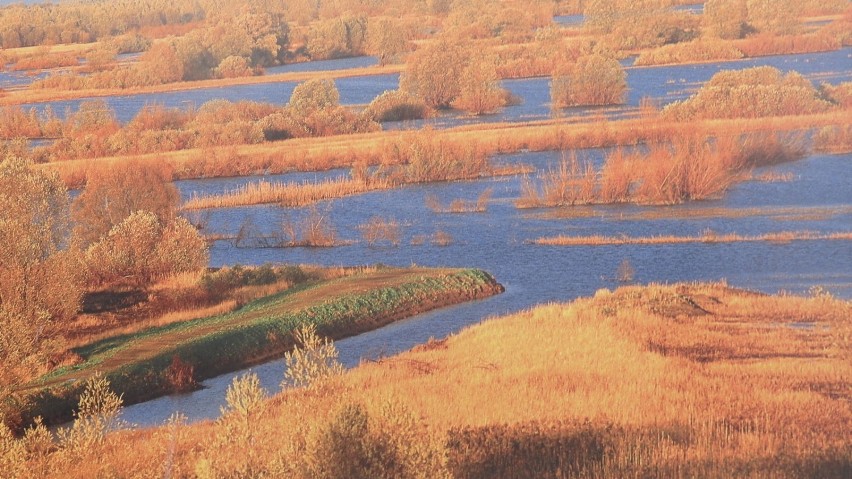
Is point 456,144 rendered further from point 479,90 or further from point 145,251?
point 145,251

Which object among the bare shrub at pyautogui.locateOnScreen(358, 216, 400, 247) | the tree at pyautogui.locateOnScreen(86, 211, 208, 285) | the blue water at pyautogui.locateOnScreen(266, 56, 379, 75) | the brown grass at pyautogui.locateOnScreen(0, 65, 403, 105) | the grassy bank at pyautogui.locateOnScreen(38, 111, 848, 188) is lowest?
the blue water at pyautogui.locateOnScreen(266, 56, 379, 75)

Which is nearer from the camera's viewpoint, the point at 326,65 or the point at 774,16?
the point at 774,16

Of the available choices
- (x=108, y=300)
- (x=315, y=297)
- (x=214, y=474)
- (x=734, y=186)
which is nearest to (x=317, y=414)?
(x=214, y=474)

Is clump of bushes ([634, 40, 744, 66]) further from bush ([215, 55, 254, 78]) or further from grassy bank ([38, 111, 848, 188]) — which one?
bush ([215, 55, 254, 78])

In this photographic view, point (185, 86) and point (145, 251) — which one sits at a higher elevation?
point (145, 251)

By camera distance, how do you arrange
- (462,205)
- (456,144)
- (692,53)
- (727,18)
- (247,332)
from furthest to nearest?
(727,18)
(692,53)
(456,144)
(462,205)
(247,332)

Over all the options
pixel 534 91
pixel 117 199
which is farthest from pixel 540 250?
pixel 534 91

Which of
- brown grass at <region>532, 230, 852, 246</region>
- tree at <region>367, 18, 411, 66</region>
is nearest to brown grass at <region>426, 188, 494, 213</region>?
brown grass at <region>532, 230, 852, 246</region>

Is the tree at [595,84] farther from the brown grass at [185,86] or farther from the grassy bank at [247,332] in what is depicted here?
the grassy bank at [247,332]
